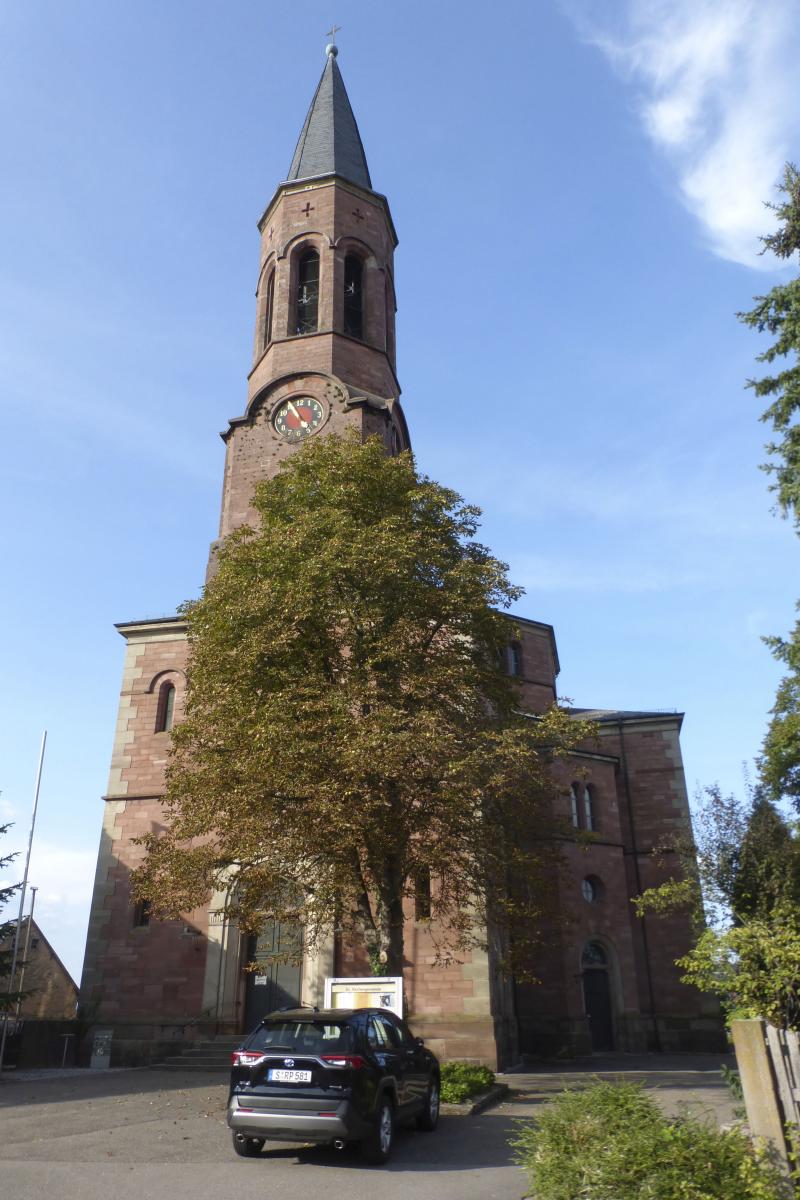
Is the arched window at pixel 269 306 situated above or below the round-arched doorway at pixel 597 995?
above

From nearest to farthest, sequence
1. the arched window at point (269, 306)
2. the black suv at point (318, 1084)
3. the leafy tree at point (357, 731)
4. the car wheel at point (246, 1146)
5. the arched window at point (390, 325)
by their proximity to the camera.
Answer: the black suv at point (318, 1084), the car wheel at point (246, 1146), the leafy tree at point (357, 731), the arched window at point (269, 306), the arched window at point (390, 325)

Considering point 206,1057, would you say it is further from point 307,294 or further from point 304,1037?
point 307,294

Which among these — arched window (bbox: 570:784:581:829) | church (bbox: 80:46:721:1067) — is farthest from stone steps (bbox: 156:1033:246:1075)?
arched window (bbox: 570:784:581:829)

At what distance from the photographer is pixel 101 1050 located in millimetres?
21172

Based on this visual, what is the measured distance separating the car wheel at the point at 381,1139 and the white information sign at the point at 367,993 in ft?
12.1

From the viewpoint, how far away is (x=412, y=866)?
15227 mm

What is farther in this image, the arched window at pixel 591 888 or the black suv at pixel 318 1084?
the arched window at pixel 591 888

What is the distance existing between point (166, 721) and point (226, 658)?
31.9 ft

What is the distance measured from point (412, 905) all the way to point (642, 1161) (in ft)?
48.5

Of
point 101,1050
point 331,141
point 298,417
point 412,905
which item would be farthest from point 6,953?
point 331,141

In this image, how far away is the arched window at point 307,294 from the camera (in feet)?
99.7

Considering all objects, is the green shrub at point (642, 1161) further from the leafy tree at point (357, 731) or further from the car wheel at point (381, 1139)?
the leafy tree at point (357, 731)

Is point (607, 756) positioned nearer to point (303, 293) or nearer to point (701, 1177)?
point (303, 293)

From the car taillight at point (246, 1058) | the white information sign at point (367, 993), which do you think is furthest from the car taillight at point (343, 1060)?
the white information sign at point (367, 993)
